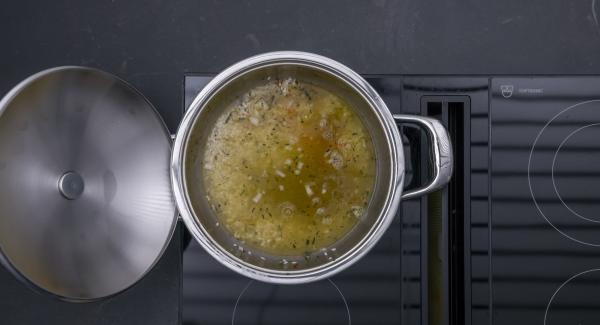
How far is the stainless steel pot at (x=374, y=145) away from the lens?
693 mm

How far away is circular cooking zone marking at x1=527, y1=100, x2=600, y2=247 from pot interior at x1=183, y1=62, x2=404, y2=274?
0.28 m

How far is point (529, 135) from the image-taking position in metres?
0.82

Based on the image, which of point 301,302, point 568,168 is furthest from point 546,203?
point 301,302

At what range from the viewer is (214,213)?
0.77 metres

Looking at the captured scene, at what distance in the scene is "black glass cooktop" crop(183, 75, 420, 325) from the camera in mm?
809

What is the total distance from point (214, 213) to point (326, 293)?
0.24 meters

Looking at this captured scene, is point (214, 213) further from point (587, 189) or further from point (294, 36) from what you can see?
point (587, 189)

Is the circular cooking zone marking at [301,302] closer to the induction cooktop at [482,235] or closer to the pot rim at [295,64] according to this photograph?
the induction cooktop at [482,235]

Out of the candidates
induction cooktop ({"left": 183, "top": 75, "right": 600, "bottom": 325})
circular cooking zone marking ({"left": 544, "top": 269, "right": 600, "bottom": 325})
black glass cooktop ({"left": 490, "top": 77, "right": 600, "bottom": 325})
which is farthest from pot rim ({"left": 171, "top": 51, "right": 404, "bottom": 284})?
circular cooking zone marking ({"left": 544, "top": 269, "right": 600, "bottom": 325})


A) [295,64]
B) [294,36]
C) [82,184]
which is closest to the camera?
[295,64]

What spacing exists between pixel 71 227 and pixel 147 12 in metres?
0.43

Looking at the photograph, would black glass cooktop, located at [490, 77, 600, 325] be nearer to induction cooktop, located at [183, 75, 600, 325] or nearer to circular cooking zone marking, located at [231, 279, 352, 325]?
induction cooktop, located at [183, 75, 600, 325]

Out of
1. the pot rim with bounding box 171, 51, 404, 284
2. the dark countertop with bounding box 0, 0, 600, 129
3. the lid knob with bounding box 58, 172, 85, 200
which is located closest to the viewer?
the pot rim with bounding box 171, 51, 404, 284

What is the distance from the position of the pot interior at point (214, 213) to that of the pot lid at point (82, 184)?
12cm
